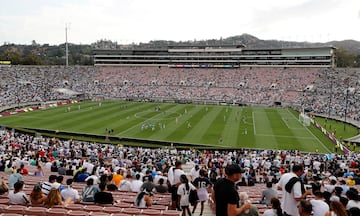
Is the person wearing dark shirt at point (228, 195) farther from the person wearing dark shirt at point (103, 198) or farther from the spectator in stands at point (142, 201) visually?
the person wearing dark shirt at point (103, 198)

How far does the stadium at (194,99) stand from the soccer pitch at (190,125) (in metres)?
0.13

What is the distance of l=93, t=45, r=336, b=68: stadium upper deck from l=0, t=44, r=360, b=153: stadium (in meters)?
0.30

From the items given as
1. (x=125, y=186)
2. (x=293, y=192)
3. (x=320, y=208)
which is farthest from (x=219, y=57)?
(x=293, y=192)

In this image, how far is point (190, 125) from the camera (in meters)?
47.3

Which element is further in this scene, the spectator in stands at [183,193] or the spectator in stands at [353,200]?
the spectator in stands at [183,193]

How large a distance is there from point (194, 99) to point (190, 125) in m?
33.5

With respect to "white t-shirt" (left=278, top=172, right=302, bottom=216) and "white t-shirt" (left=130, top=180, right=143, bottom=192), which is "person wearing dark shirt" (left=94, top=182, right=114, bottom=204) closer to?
"white t-shirt" (left=130, top=180, right=143, bottom=192)

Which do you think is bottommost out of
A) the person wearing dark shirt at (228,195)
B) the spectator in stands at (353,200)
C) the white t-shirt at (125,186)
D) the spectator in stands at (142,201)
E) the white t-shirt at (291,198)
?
the white t-shirt at (125,186)

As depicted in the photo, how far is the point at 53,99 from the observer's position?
7431 centimetres

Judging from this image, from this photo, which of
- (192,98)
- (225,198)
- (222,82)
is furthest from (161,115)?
(225,198)


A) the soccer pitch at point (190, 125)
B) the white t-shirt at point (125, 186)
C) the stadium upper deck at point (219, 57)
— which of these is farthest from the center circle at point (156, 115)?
the stadium upper deck at point (219, 57)

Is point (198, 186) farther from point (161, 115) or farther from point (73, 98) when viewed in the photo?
point (73, 98)

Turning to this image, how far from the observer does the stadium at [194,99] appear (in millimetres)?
41219

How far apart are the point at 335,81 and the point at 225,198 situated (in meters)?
81.8
